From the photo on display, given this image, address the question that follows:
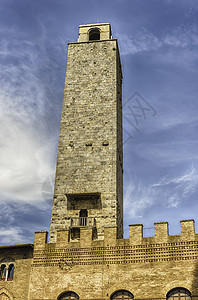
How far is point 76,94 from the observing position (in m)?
28.0

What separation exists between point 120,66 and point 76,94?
744 cm

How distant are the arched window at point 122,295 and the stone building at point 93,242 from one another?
0.05m

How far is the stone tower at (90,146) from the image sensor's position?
23.1 metres

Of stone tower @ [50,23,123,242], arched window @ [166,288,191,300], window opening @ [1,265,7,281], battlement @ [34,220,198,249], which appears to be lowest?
arched window @ [166,288,191,300]

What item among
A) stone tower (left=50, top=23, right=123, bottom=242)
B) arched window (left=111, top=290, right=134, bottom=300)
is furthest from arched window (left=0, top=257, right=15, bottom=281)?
arched window (left=111, top=290, right=134, bottom=300)

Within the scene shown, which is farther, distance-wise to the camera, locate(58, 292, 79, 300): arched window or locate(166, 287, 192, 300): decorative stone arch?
locate(58, 292, 79, 300): arched window

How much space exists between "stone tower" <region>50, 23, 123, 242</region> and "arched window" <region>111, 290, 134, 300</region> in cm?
466

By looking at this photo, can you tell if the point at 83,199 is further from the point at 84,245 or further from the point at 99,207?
the point at 84,245

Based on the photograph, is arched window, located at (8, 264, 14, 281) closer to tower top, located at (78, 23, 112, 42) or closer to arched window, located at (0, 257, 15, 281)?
arched window, located at (0, 257, 15, 281)

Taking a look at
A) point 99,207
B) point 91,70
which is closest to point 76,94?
point 91,70

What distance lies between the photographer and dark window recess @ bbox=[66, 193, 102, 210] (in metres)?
23.3

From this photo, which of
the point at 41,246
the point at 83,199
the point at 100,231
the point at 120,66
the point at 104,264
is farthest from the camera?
the point at 120,66

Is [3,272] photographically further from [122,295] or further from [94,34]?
[94,34]

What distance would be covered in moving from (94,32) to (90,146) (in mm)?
12821
